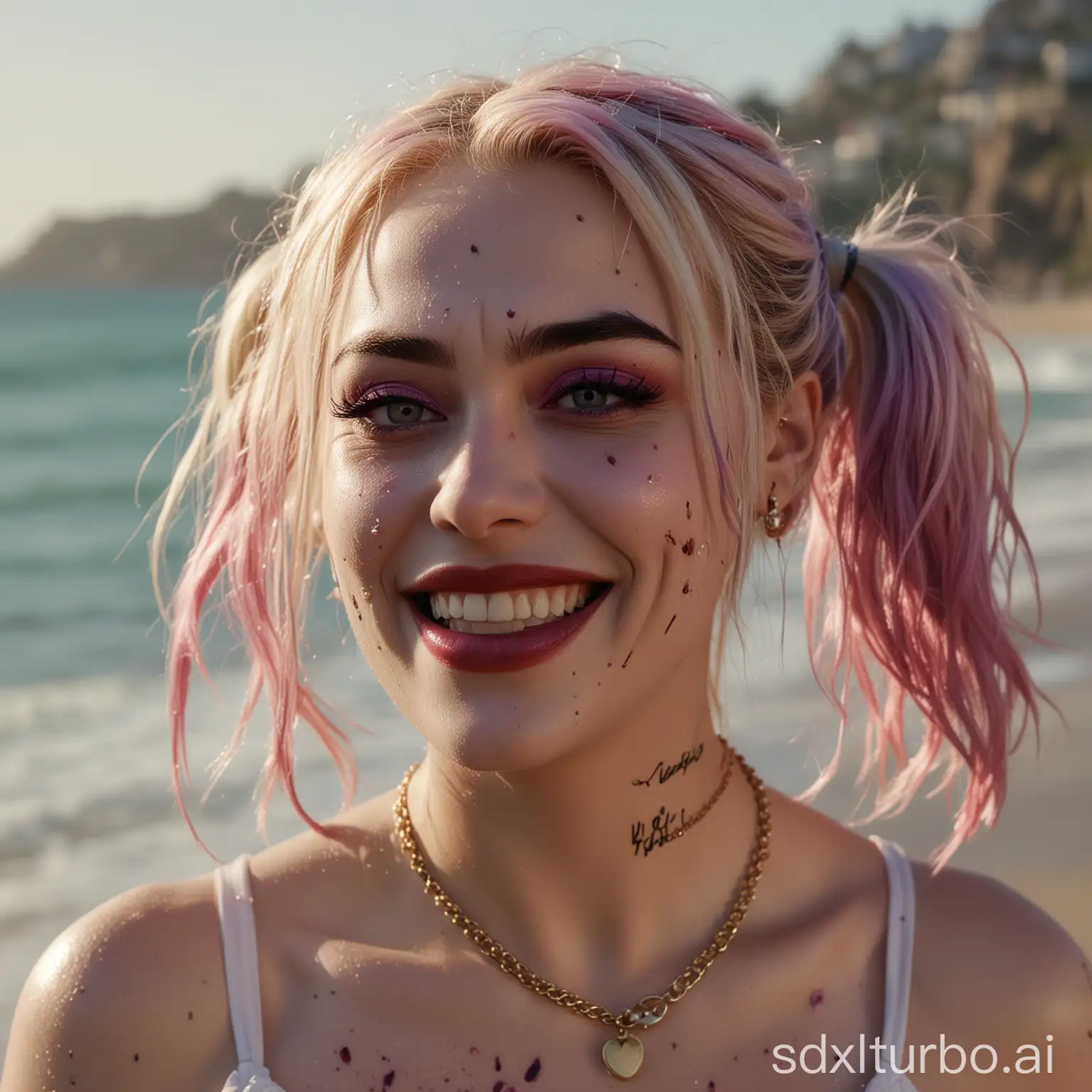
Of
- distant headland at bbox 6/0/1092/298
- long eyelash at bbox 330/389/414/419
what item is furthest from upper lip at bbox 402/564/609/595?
distant headland at bbox 6/0/1092/298

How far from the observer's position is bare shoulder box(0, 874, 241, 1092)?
6.72ft

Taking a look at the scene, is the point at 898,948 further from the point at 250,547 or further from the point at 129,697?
the point at 129,697

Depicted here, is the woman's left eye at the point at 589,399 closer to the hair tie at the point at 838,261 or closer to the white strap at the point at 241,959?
the hair tie at the point at 838,261

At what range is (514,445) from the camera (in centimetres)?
197

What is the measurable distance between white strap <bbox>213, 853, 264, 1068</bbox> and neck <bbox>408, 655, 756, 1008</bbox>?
0.94 ft

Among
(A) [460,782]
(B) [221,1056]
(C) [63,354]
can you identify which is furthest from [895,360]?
(C) [63,354]

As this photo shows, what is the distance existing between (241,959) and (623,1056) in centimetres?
56

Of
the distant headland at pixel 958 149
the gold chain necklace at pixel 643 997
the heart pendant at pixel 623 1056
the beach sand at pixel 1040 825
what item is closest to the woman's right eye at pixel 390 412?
the gold chain necklace at pixel 643 997

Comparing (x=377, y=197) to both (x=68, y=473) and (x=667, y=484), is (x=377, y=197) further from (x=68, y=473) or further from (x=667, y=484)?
(x=68, y=473)

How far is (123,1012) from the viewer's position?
6.80 ft

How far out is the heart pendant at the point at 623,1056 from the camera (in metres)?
2.10

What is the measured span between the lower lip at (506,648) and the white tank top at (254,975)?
1.77 feet

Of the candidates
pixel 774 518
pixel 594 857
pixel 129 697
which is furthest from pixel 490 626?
pixel 129 697

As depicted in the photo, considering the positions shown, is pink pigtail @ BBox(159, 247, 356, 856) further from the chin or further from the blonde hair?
the chin
